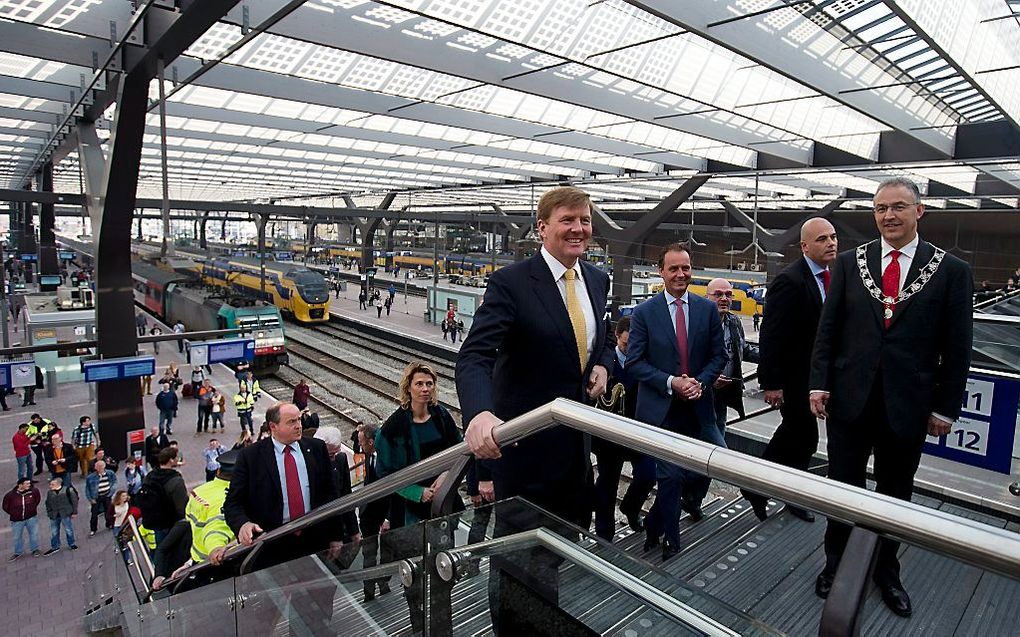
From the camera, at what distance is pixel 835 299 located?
2.96 meters

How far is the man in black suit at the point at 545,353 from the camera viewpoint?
2326mm

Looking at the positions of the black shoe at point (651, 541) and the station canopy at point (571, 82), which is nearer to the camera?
the black shoe at point (651, 541)

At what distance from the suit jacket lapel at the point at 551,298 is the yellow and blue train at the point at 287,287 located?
92.0 ft

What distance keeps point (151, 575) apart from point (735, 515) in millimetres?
4413

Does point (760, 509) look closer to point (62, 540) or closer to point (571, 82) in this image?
point (571, 82)

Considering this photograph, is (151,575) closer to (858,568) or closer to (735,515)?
(735,515)

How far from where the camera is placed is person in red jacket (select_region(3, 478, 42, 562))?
873 cm

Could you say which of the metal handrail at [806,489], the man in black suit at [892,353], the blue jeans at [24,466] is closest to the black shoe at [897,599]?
the man in black suit at [892,353]

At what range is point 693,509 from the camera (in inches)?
160

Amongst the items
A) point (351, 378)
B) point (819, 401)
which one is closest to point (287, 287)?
point (351, 378)

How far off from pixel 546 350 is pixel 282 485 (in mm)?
2400

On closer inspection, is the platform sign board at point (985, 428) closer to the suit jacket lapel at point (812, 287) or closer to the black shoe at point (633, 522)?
the suit jacket lapel at point (812, 287)

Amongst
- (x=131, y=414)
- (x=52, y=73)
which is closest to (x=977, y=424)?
(x=52, y=73)

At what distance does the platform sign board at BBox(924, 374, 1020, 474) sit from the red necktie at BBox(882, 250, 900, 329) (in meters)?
2.46
